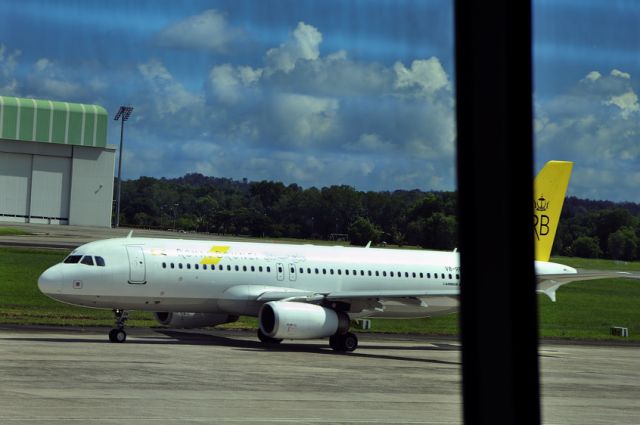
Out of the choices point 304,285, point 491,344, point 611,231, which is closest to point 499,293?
point 491,344

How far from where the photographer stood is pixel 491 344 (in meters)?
3.64

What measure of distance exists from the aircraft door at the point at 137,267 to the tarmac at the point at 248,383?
95.6 inches

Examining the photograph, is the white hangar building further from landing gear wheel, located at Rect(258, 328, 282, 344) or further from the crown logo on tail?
the crown logo on tail

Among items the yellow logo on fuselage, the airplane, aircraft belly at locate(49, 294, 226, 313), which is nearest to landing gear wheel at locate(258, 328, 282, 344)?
the airplane

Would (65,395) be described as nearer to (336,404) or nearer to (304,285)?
(336,404)

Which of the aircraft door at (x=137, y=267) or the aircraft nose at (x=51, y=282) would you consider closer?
the aircraft nose at (x=51, y=282)

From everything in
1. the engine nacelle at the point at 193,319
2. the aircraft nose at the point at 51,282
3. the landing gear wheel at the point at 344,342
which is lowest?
the landing gear wheel at the point at 344,342

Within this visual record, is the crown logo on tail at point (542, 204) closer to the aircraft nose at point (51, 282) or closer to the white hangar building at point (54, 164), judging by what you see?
the aircraft nose at point (51, 282)

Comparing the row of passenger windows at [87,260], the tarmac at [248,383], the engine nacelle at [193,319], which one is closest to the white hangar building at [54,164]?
the engine nacelle at [193,319]

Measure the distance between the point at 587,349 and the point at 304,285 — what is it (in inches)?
561

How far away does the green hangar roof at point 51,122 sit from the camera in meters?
101

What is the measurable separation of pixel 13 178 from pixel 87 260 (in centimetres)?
6658

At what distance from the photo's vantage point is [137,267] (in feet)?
121

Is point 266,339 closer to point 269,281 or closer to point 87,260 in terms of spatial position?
point 269,281
